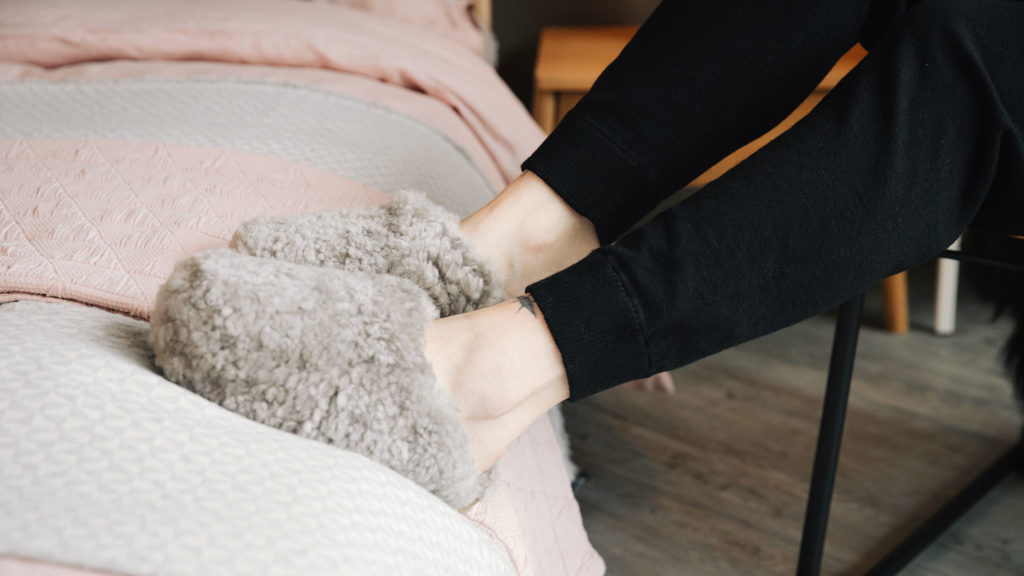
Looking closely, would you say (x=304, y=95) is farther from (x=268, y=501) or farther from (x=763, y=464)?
(x=763, y=464)

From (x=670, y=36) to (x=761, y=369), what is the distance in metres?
0.83

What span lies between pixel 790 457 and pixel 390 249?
74 centimetres

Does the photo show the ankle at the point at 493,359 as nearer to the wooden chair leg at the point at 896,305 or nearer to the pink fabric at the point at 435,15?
the pink fabric at the point at 435,15

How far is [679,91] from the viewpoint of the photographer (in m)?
0.61

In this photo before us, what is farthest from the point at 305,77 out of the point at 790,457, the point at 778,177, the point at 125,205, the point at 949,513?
the point at 949,513

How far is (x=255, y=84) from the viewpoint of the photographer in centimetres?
87

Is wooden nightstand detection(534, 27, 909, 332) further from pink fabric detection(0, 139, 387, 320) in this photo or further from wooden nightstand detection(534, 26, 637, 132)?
pink fabric detection(0, 139, 387, 320)

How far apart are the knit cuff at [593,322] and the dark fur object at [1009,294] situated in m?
0.59

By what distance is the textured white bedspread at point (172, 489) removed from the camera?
1.06ft

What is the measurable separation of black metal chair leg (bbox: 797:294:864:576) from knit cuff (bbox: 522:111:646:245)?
245 millimetres

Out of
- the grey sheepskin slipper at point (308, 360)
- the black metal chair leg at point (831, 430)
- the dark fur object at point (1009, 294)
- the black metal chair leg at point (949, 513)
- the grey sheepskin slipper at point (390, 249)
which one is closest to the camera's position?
the grey sheepskin slipper at point (308, 360)

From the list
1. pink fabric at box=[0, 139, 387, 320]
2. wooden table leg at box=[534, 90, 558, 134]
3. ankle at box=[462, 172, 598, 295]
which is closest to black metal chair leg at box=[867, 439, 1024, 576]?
ankle at box=[462, 172, 598, 295]

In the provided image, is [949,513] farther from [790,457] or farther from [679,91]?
[679,91]

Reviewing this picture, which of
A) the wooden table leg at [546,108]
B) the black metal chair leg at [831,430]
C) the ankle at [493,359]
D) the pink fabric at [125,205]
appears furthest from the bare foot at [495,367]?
the wooden table leg at [546,108]
